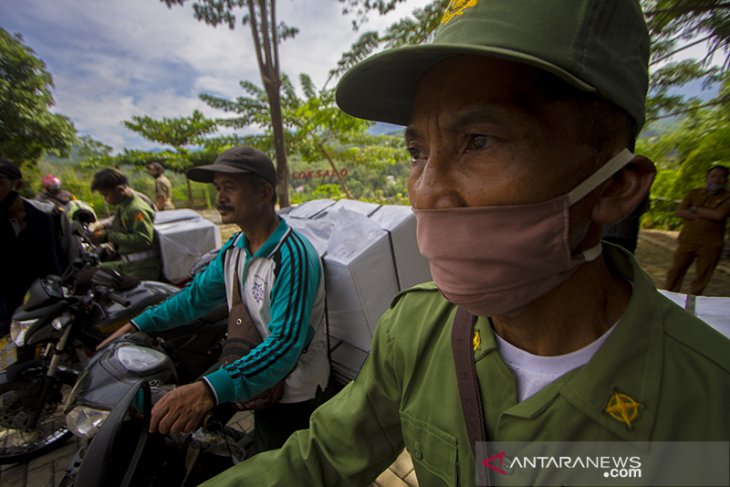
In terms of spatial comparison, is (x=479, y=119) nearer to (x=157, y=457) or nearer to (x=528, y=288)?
(x=528, y=288)

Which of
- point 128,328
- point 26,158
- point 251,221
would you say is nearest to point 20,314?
point 128,328

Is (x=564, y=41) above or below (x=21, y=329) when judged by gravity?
above

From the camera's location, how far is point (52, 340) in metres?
2.40

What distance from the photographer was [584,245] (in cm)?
75

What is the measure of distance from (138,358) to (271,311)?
657mm

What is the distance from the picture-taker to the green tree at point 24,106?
228 inches

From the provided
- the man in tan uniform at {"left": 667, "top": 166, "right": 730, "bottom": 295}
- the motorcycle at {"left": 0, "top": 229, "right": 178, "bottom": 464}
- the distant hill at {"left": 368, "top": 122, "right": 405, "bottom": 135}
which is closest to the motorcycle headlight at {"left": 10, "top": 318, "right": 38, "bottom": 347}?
the motorcycle at {"left": 0, "top": 229, "right": 178, "bottom": 464}

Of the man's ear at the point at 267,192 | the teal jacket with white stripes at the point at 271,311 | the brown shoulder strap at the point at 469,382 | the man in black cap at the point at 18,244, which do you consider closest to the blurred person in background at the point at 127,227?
the man in black cap at the point at 18,244

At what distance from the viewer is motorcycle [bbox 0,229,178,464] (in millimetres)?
2295

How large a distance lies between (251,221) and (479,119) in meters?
1.72

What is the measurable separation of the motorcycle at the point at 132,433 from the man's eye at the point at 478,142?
52.2 inches

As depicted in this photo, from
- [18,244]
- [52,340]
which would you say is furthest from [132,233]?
[52,340]

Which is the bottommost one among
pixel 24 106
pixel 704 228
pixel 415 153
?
pixel 704 228

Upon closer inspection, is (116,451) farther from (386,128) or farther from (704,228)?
(386,128)
